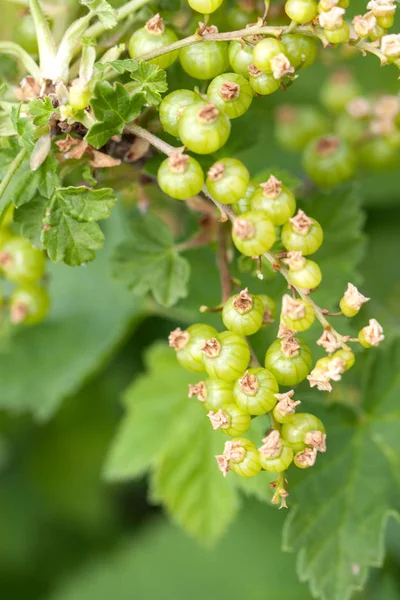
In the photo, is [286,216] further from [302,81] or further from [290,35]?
[302,81]

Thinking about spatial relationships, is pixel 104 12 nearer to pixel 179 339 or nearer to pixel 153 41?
pixel 153 41

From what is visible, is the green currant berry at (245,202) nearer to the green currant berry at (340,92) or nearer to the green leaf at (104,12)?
the green leaf at (104,12)

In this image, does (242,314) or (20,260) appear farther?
(20,260)

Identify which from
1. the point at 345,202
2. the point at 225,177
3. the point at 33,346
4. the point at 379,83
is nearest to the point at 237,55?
the point at 225,177

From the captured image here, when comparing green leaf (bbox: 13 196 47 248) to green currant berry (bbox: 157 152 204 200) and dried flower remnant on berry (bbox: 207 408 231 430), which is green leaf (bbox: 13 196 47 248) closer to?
green currant berry (bbox: 157 152 204 200)

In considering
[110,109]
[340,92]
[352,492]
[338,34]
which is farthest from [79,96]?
[340,92]

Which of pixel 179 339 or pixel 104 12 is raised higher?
pixel 104 12
